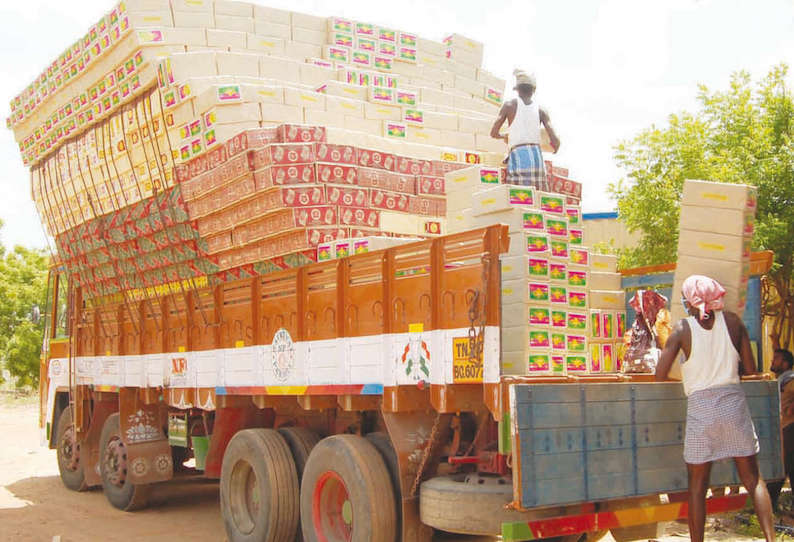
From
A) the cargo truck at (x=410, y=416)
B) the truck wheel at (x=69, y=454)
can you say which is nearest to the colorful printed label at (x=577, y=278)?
the cargo truck at (x=410, y=416)

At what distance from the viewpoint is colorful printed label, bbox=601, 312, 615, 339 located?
663cm

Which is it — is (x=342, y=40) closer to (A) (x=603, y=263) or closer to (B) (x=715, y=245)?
(A) (x=603, y=263)

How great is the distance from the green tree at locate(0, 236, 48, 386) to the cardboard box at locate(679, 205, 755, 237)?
31.7m

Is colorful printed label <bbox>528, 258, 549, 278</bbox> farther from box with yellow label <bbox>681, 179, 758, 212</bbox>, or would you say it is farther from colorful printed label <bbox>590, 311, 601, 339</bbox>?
colorful printed label <bbox>590, 311, 601, 339</bbox>

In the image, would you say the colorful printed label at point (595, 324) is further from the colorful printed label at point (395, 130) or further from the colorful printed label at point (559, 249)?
the colorful printed label at point (395, 130)

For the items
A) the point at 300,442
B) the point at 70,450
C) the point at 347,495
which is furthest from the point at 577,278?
the point at 70,450

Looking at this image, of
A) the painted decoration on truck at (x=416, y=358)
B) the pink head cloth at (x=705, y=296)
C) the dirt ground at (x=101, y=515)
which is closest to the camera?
the pink head cloth at (x=705, y=296)

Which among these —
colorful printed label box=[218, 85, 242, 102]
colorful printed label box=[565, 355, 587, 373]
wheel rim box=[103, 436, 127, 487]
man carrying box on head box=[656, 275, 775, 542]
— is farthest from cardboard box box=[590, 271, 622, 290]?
wheel rim box=[103, 436, 127, 487]

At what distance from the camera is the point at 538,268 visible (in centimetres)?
532

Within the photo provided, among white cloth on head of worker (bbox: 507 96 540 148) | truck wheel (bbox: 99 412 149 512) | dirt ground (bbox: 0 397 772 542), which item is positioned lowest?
dirt ground (bbox: 0 397 772 542)

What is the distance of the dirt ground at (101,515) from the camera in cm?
788

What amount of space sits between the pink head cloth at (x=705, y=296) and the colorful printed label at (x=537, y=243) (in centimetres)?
92

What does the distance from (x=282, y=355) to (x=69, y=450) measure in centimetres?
580

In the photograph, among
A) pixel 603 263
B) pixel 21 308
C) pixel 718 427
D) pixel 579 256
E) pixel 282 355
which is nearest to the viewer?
pixel 718 427
